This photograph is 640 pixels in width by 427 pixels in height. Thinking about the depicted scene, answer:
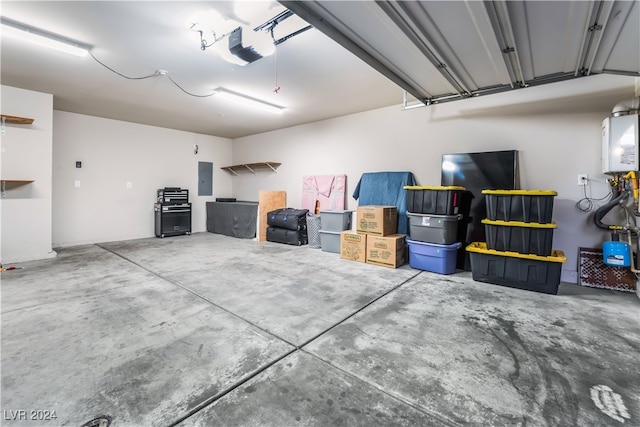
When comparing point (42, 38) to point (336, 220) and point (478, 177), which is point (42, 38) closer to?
point (336, 220)

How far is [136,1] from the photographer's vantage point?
2.38m

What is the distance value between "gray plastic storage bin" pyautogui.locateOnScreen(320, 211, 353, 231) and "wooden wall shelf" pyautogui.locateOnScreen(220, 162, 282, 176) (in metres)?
2.57

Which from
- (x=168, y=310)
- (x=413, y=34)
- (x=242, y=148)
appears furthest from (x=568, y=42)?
(x=242, y=148)

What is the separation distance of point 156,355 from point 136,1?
292 centimetres

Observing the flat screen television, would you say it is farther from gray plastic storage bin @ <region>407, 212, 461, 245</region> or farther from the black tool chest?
the black tool chest

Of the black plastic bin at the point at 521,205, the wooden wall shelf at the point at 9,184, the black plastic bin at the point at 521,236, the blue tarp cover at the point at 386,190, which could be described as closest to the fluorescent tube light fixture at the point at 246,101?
the blue tarp cover at the point at 386,190

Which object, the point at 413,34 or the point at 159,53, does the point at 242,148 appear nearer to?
the point at 159,53

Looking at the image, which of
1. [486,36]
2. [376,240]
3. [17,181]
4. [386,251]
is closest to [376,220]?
[376,240]

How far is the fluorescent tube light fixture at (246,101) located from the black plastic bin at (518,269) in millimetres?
4210

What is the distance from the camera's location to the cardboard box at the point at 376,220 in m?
4.45

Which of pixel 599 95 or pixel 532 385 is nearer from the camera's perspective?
pixel 532 385

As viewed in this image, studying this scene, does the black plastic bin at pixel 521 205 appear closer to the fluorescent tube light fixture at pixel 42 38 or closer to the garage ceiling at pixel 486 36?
the garage ceiling at pixel 486 36

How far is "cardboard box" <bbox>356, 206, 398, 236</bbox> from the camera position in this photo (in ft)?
14.6

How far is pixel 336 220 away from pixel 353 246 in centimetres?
81
